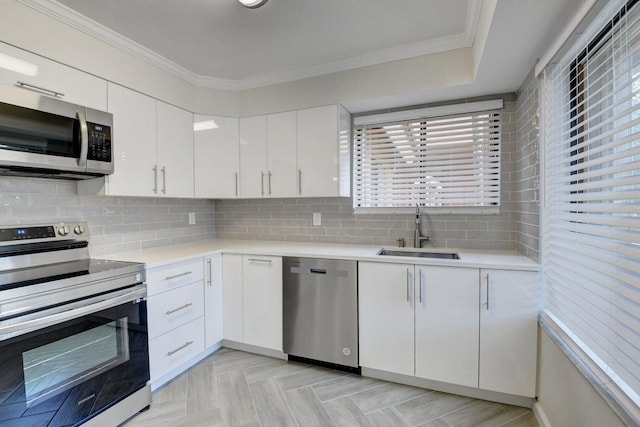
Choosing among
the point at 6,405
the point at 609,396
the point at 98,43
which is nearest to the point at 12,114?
the point at 98,43

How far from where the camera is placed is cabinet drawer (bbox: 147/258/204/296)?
2039mm

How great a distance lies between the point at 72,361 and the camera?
1.60 meters

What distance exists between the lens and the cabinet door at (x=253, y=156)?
284 centimetres

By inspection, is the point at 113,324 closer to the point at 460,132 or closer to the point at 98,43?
the point at 98,43

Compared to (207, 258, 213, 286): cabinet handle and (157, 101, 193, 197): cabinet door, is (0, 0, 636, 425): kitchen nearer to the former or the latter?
(157, 101, 193, 197): cabinet door

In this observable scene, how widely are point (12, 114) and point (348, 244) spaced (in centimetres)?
238

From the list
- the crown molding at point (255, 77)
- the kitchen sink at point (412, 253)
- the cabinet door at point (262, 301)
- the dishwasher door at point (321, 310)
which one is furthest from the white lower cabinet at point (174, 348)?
the crown molding at point (255, 77)

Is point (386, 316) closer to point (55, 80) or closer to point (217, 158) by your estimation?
point (217, 158)

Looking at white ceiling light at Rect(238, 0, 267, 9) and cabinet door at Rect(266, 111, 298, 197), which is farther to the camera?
cabinet door at Rect(266, 111, 298, 197)

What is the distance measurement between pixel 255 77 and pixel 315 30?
0.93 m

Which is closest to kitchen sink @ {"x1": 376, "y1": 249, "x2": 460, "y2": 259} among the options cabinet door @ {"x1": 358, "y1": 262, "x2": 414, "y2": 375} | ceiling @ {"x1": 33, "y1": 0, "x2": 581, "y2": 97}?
cabinet door @ {"x1": 358, "y1": 262, "x2": 414, "y2": 375}

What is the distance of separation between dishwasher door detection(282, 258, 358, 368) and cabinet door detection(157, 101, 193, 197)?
3.65ft

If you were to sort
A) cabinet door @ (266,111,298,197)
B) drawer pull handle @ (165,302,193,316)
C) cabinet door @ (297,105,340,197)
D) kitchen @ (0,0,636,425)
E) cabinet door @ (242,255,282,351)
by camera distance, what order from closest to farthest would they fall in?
kitchen @ (0,0,636,425), drawer pull handle @ (165,302,193,316), cabinet door @ (242,255,282,351), cabinet door @ (297,105,340,197), cabinet door @ (266,111,298,197)

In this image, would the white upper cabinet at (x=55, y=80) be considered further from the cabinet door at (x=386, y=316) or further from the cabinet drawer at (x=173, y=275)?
the cabinet door at (x=386, y=316)
